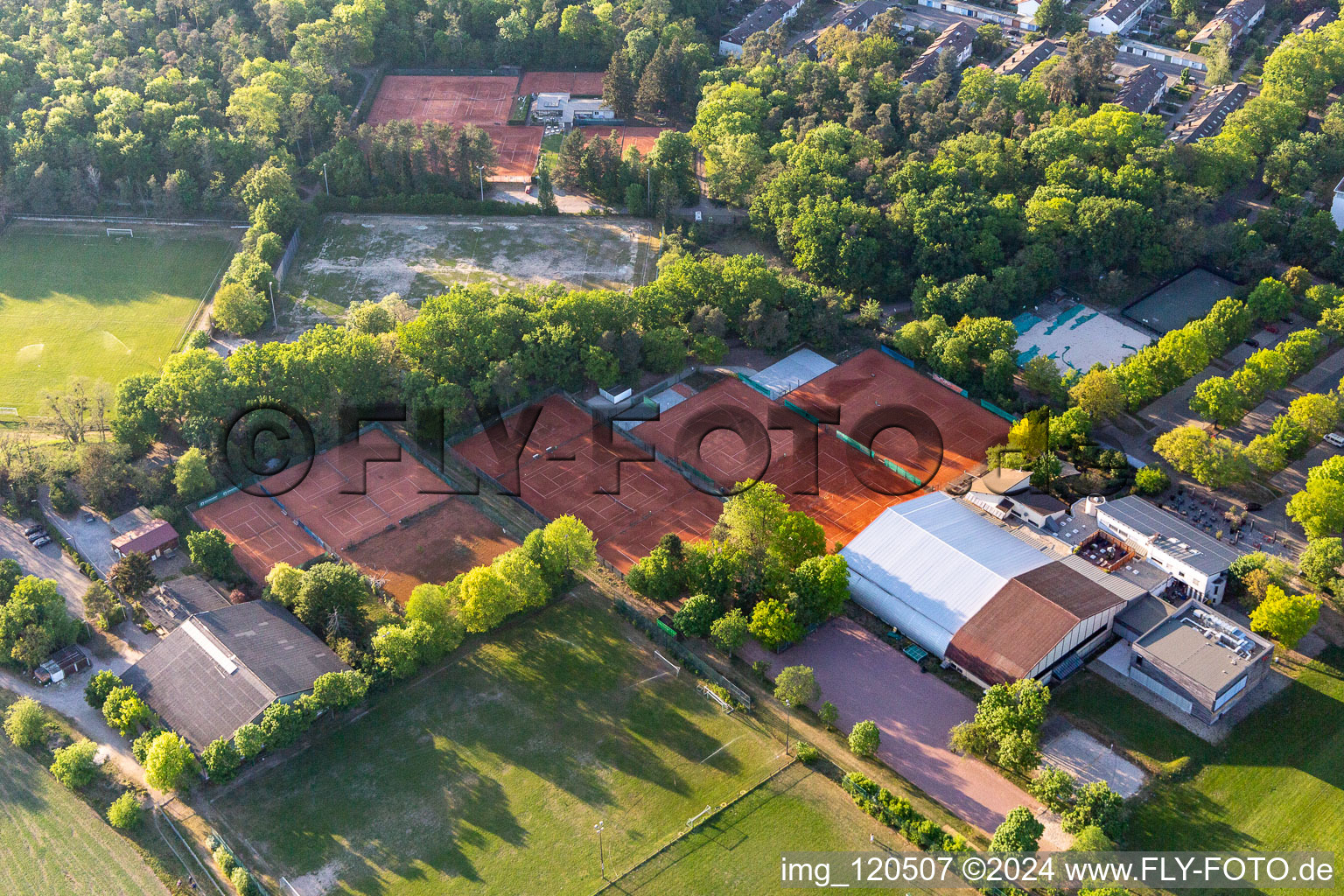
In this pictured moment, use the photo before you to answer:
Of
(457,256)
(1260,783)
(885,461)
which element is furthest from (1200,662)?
(457,256)

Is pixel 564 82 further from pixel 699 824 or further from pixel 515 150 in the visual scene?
Answer: pixel 699 824

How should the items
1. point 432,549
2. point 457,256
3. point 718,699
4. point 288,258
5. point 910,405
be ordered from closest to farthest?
1. point 718,699
2. point 432,549
3. point 910,405
4. point 288,258
5. point 457,256

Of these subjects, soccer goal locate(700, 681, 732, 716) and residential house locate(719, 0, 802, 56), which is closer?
soccer goal locate(700, 681, 732, 716)

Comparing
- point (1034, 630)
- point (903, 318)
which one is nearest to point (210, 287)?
point (903, 318)

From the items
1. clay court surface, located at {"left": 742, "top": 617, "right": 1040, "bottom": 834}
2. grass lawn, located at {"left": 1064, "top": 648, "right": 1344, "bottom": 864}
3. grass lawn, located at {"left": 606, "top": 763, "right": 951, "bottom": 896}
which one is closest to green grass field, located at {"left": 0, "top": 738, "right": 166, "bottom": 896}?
grass lawn, located at {"left": 606, "top": 763, "right": 951, "bottom": 896}

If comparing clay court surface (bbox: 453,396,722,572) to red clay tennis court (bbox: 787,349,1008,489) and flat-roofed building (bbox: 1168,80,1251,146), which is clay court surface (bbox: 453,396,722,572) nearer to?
red clay tennis court (bbox: 787,349,1008,489)

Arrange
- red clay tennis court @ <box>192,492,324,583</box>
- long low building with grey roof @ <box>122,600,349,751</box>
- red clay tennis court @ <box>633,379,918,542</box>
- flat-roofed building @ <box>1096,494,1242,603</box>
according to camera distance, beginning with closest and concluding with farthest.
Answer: long low building with grey roof @ <box>122,600,349,751</box> → flat-roofed building @ <box>1096,494,1242,603</box> → red clay tennis court @ <box>192,492,324,583</box> → red clay tennis court @ <box>633,379,918,542</box>
